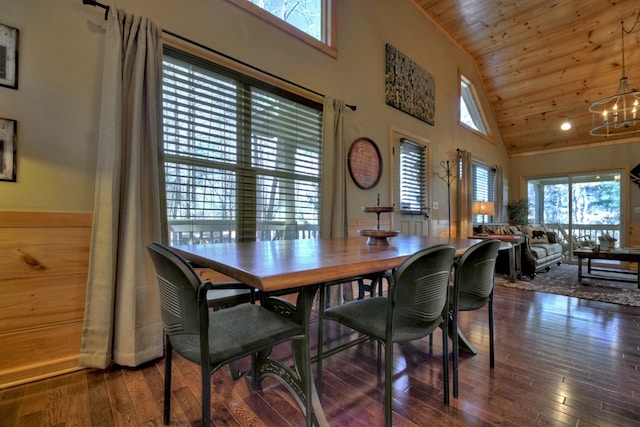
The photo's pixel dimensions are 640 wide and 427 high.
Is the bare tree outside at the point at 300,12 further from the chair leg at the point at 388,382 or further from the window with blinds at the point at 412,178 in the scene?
the chair leg at the point at 388,382

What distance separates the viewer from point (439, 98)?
4.96 metres

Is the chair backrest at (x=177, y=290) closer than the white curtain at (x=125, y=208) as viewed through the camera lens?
Yes

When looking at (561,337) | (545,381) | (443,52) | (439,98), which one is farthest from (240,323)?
(443,52)

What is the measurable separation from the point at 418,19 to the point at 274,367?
514 cm

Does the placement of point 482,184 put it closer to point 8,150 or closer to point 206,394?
point 206,394

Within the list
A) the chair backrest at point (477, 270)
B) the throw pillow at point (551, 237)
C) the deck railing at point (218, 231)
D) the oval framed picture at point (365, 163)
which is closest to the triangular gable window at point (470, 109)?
the throw pillow at point (551, 237)

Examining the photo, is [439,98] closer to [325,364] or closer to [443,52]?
[443,52]

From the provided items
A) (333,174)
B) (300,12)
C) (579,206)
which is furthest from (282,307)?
(579,206)

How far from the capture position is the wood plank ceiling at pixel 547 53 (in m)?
4.43

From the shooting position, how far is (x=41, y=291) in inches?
67.3

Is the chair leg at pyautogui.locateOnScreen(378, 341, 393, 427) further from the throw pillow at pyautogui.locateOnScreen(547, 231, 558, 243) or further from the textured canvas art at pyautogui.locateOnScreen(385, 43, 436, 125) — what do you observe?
the throw pillow at pyautogui.locateOnScreen(547, 231, 558, 243)

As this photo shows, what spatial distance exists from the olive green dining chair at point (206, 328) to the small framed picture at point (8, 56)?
4.87 feet

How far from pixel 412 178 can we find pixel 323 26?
2.38 m

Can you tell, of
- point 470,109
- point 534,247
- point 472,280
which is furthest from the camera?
point 470,109
